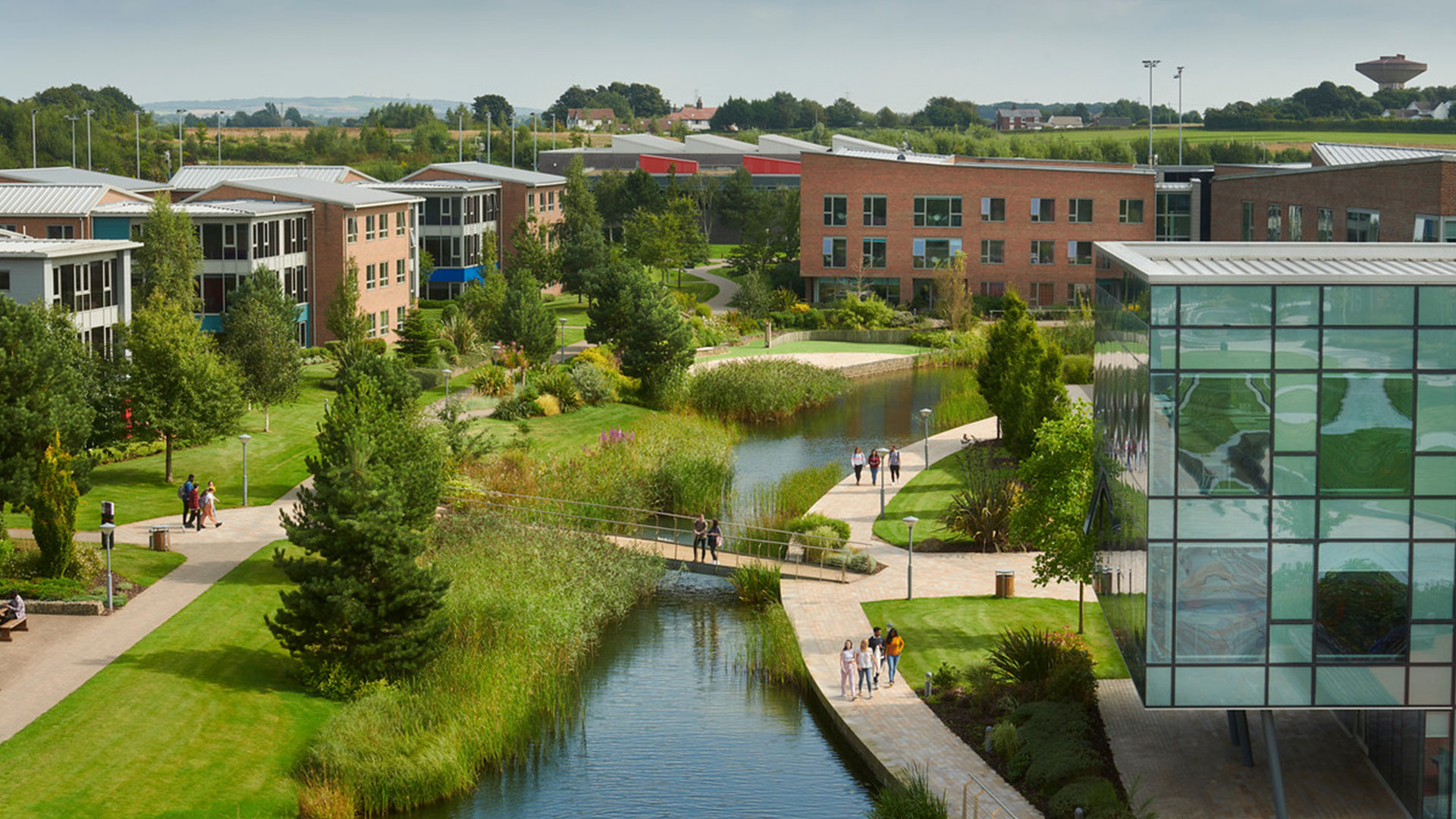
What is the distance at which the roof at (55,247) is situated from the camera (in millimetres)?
46438

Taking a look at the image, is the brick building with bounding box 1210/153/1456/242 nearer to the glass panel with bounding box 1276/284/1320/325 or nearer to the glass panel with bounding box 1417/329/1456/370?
the glass panel with bounding box 1417/329/1456/370

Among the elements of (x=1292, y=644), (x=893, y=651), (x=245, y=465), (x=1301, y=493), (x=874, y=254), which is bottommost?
(x=893, y=651)

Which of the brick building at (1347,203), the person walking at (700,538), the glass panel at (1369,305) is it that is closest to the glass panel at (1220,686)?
the glass panel at (1369,305)

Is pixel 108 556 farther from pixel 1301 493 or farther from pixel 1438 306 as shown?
pixel 1438 306

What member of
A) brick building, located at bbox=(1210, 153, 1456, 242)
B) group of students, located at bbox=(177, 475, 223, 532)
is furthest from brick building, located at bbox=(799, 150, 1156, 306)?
group of students, located at bbox=(177, 475, 223, 532)

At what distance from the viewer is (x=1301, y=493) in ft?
72.1

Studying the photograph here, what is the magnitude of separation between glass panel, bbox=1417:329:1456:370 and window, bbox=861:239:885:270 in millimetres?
67500

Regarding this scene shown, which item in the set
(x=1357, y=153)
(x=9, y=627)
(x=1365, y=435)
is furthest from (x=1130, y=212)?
(x=9, y=627)

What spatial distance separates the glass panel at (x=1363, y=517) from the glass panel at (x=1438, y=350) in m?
1.86

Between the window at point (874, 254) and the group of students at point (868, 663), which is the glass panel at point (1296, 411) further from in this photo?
the window at point (874, 254)

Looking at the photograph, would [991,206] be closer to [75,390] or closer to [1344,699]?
[75,390]

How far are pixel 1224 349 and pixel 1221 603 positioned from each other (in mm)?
3480

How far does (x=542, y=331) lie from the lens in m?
62.2

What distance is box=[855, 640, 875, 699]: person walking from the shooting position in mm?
29719
